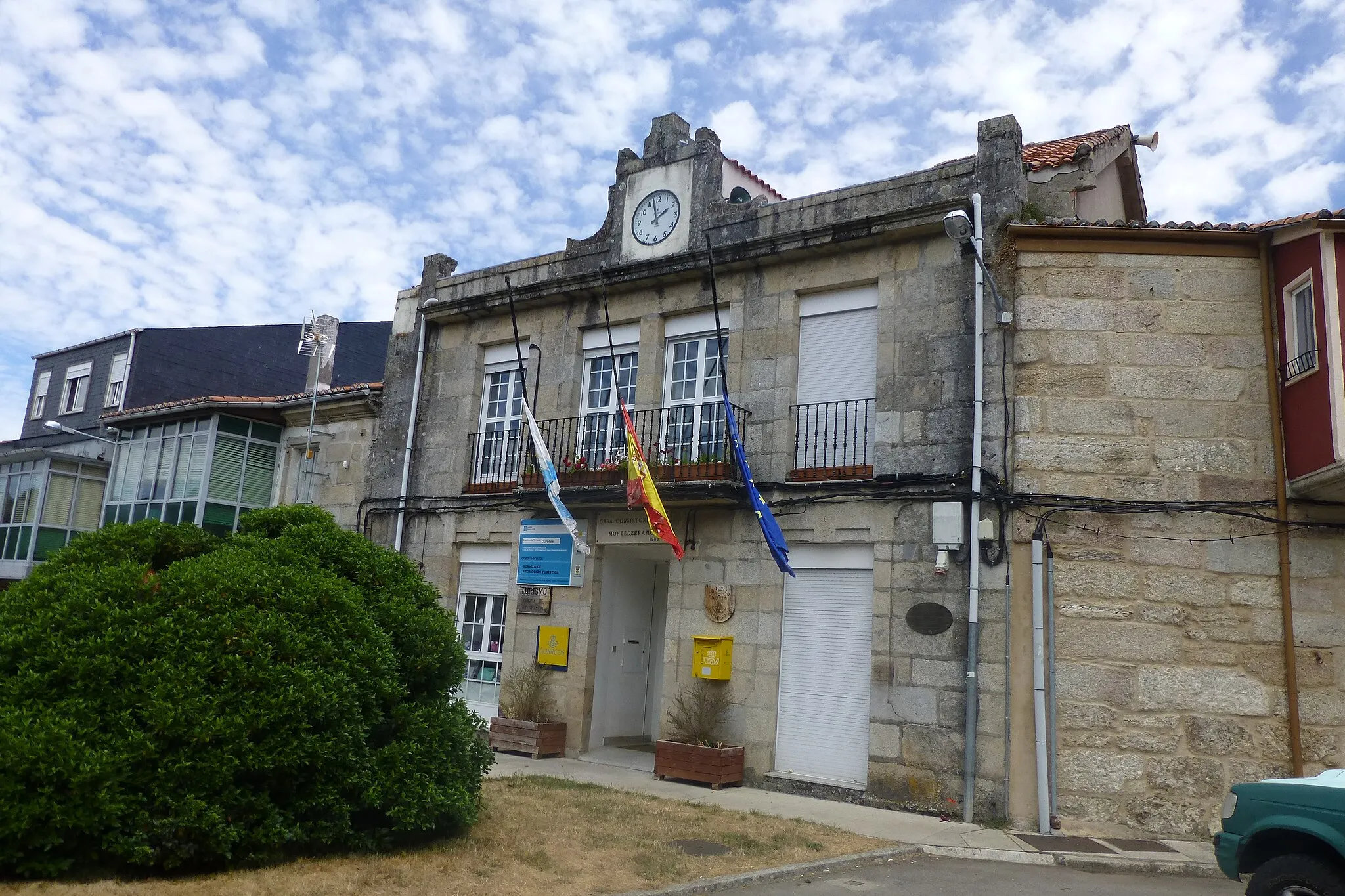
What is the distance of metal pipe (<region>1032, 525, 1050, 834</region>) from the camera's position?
8.84 m

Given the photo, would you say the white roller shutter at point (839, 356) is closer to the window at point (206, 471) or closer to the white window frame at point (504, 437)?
the white window frame at point (504, 437)

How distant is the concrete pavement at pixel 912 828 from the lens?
788 cm

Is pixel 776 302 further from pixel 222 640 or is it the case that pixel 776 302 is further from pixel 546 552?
pixel 222 640

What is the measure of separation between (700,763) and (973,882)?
3.84 metres

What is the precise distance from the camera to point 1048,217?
400 inches

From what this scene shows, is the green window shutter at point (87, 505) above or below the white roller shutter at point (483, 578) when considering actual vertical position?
above

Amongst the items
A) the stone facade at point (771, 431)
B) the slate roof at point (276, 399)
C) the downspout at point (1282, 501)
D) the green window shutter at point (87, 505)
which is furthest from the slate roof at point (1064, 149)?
the green window shutter at point (87, 505)

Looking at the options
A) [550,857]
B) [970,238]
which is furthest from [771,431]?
[550,857]

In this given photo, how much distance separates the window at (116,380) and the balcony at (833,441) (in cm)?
2003

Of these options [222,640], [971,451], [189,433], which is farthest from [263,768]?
[189,433]

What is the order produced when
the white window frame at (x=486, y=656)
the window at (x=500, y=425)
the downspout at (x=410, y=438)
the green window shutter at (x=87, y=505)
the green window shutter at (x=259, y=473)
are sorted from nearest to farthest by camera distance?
the white window frame at (x=486, y=656)
the window at (x=500, y=425)
the downspout at (x=410, y=438)
the green window shutter at (x=259, y=473)
the green window shutter at (x=87, y=505)

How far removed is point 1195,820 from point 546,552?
763 centimetres

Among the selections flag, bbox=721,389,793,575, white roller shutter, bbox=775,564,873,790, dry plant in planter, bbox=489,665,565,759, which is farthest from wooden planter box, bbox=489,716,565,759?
flag, bbox=721,389,793,575

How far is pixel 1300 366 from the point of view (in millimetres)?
8836
